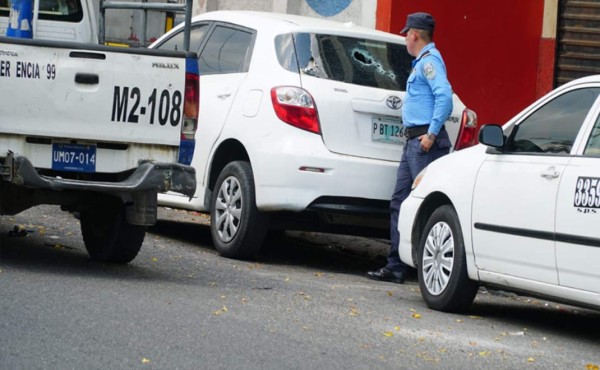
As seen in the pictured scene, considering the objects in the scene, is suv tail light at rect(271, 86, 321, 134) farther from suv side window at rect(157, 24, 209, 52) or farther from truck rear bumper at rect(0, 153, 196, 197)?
suv side window at rect(157, 24, 209, 52)

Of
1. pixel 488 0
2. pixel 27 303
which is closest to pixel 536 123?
pixel 27 303

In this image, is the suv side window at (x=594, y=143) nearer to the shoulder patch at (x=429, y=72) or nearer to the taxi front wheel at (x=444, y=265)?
the taxi front wheel at (x=444, y=265)

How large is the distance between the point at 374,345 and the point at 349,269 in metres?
4.05

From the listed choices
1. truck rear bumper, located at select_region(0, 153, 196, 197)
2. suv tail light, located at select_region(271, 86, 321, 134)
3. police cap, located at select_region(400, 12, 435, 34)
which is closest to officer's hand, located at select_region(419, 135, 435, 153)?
suv tail light, located at select_region(271, 86, 321, 134)

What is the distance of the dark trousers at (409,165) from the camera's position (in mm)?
9797

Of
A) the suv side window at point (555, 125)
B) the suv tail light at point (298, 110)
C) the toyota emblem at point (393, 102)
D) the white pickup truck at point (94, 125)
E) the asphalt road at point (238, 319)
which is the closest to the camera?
the asphalt road at point (238, 319)

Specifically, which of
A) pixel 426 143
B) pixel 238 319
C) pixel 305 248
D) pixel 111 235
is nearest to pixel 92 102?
pixel 111 235

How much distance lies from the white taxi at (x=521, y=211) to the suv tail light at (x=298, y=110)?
110cm

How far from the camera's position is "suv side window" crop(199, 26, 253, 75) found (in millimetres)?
10680

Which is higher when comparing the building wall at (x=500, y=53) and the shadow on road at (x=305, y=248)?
the building wall at (x=500, y=53)

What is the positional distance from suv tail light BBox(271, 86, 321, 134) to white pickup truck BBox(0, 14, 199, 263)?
1087mm

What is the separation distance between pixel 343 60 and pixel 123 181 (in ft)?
7.65

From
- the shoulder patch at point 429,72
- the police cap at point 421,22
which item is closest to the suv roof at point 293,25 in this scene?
the police cap at point 421,22

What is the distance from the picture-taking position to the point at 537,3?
15.2 m
